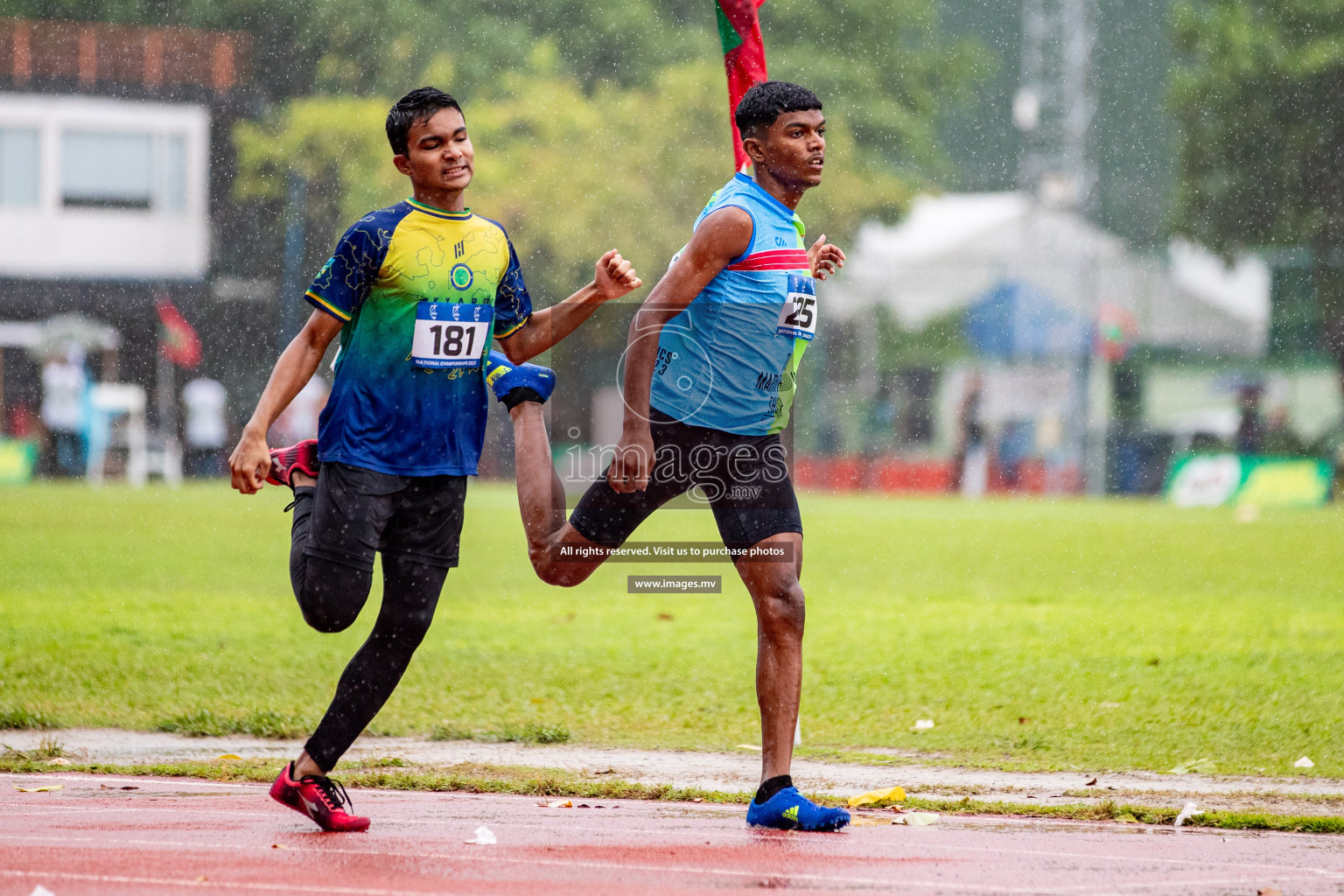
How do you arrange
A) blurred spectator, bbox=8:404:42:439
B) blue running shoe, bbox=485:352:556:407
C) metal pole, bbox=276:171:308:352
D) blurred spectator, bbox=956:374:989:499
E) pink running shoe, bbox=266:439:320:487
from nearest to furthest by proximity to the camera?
pink running shoe, bbox=266:439:320:487
blue running shoe, bbox=485:352:556:407
metal pole, bbox=276:171:308:352
blurred spectator, bbox=8:404:42:439
blurred spectator, bbox=956:374:989:499

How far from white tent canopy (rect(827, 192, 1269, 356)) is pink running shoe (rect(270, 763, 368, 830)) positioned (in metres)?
27.5

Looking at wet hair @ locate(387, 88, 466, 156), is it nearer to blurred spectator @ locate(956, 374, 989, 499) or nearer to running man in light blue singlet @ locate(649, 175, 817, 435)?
running man in light blue singlet @ locate(649, 175, 817, 435)

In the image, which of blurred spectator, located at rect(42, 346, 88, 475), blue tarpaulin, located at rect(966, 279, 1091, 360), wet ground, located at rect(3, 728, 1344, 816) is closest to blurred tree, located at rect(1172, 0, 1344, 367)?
blue tarpaulin, located at rect(966, 279, 1091, 360)

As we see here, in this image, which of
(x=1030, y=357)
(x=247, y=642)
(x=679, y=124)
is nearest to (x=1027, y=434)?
(x=1030, y=357)

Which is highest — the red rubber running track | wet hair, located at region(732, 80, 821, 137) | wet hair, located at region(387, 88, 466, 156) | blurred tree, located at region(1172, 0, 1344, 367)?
blurred tree, located at region(1172, 0, 1344, 367)

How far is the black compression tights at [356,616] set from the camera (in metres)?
4.86

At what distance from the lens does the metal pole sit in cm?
2862

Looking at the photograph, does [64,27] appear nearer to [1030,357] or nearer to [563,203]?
[563,203]

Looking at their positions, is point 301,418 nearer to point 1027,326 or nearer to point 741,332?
point 1027,326

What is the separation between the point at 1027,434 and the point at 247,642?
2222 cm

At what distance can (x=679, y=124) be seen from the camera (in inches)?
1180

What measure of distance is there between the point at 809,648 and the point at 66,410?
21916 millimetres

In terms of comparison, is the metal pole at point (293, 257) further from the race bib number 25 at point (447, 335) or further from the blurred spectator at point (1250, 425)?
the race bib number 25 at point (447, 335)

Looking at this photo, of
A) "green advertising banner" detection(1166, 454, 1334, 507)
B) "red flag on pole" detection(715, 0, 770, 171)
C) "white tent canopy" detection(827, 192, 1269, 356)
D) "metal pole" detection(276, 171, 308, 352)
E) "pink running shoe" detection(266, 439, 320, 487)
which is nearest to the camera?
"pink running shoe" detection(266, 439, 320, 487)
